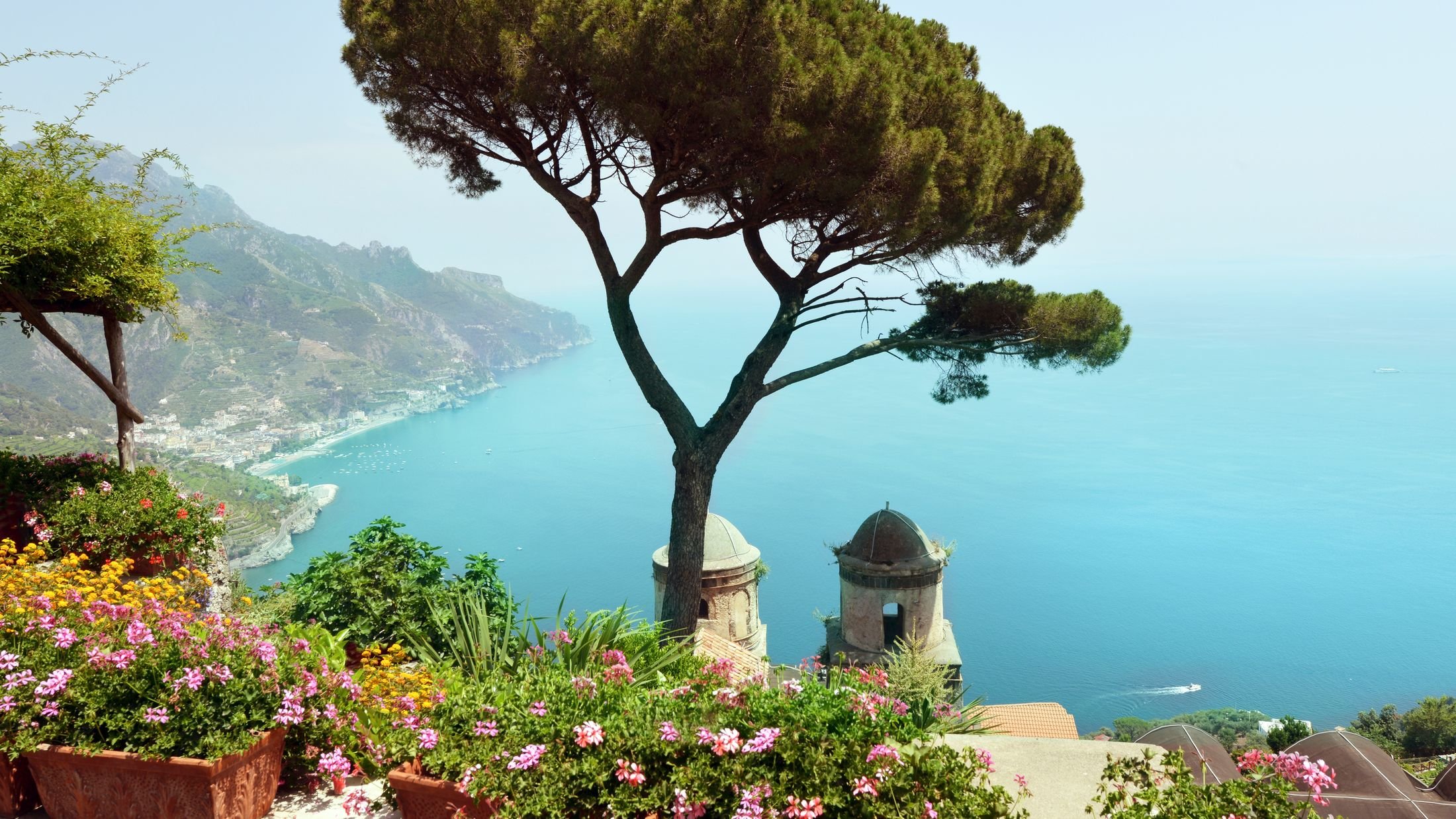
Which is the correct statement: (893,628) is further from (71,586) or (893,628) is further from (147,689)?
(147,689)

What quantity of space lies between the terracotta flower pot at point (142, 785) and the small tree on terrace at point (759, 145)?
5.49 m

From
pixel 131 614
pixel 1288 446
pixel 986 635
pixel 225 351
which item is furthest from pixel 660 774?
pixel 225 351

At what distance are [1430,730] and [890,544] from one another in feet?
97.3

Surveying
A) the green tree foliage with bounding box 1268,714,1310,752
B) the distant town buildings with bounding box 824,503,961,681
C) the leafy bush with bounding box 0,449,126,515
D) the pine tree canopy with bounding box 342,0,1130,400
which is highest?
the pine tree canopy with bounding box 342,0,1130,400

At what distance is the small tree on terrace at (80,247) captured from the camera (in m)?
6.07

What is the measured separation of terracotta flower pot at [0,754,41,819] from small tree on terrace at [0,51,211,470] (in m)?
4.20

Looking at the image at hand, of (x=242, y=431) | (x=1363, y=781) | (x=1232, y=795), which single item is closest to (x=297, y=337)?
(x=242, y=431)

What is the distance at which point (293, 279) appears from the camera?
137750 mm

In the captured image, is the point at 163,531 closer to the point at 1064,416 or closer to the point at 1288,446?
the point at 1288,446

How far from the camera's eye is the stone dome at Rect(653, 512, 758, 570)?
39.5 ft

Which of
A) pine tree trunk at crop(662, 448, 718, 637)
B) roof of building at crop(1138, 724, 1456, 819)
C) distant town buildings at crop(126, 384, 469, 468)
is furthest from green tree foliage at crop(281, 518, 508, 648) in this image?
distant town buildings at crop(126, 384, 469, 468)

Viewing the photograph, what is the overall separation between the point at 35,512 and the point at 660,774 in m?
5.96

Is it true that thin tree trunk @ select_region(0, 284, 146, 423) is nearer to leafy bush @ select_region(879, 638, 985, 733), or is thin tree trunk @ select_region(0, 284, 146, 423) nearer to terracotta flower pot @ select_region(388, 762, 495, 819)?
→ terracotta flower pot @ select_region(388, 762, 495, 819)

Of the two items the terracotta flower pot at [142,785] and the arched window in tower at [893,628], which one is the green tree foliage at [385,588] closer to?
the terracotta flower pot at [142,785]
